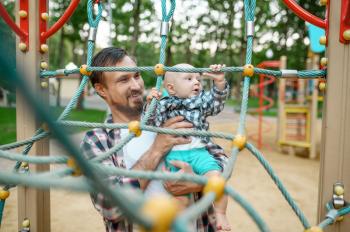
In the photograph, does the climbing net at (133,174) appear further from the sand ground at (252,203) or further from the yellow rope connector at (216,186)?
the sand ground at (252,203)

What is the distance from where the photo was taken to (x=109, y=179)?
832 mm

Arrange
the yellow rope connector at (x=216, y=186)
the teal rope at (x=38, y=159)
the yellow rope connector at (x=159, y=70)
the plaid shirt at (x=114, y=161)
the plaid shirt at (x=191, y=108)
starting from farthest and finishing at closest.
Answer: the plaid shirt at (x=191, y=108)
the yellow rope connector at (x=159, y=70)
the plaid shirt at (x=114, y=161)
the teal rope at (x=38, y=159)
the yellow rope connector at (x=216, y=186)

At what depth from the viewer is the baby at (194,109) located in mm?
1016

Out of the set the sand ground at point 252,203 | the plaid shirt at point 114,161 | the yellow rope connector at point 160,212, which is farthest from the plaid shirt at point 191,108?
the sand ground at point 252,203

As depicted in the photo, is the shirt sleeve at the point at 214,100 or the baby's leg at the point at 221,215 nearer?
the baby's leg at the point at 221,215

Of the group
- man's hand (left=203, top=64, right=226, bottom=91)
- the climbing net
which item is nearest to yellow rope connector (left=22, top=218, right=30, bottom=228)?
the climbing net

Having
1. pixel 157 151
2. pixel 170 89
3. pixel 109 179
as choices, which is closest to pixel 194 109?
pixel 170 89

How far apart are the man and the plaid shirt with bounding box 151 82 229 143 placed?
0.15ft

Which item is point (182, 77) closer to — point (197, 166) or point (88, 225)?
point (197, 166)

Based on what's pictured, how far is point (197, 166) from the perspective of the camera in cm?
104

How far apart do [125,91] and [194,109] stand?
0.25 m

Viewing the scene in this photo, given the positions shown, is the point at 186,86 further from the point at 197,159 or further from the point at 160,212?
the point at 160,212

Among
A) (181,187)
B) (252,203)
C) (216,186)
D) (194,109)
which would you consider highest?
(194,109)

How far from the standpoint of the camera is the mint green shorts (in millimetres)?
1020
